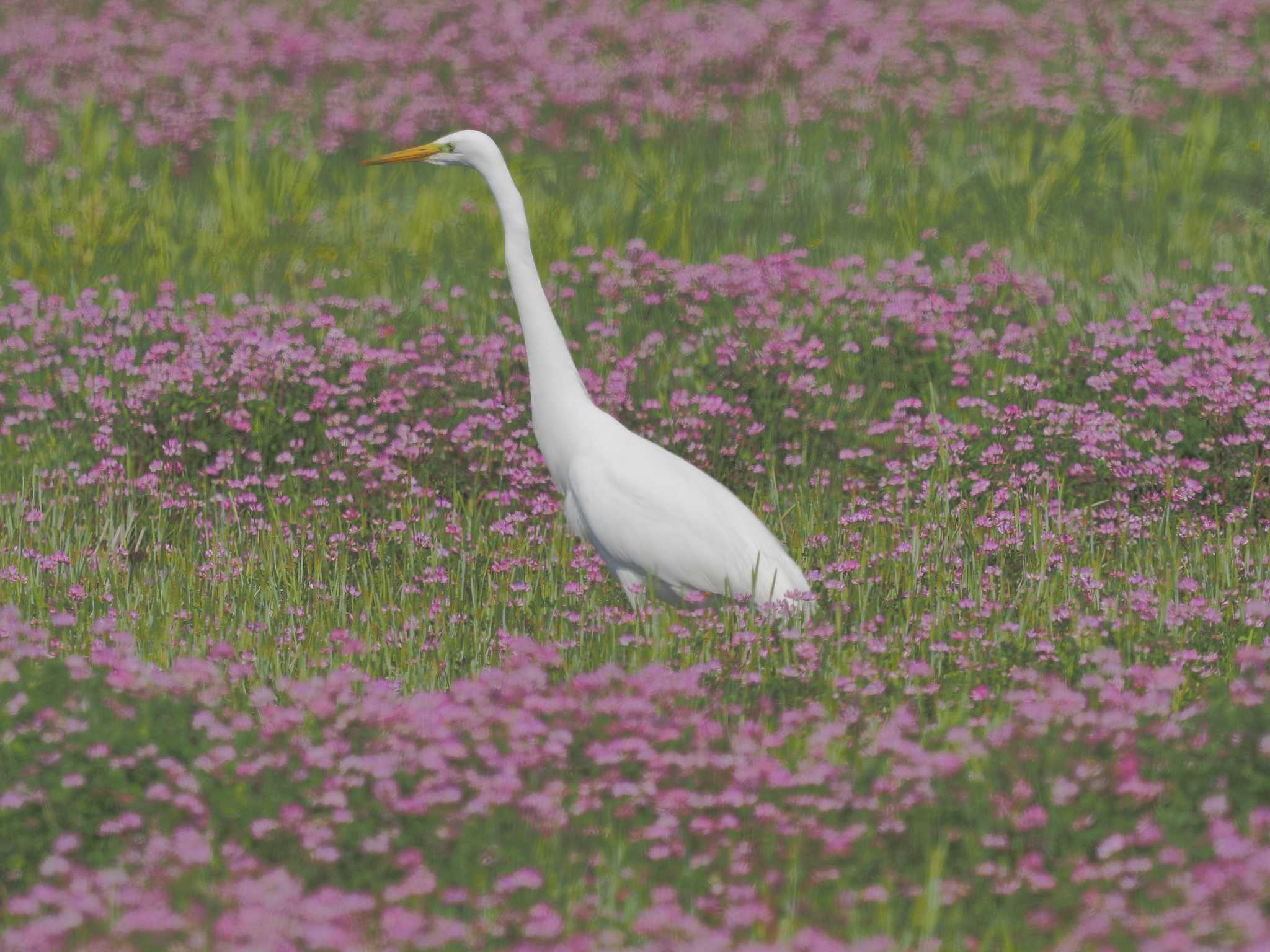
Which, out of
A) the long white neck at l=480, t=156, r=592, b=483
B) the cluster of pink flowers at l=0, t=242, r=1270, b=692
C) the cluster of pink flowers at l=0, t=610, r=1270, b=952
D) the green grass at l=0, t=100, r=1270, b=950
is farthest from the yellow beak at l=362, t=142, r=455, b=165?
the cluster of pink flowers at l=0, t=610, r=1270, b=952

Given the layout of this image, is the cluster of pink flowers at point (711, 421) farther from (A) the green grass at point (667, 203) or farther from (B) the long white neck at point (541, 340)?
(A) the green grass at point (667, 203)

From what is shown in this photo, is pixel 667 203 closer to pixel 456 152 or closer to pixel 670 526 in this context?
pixel 456 152

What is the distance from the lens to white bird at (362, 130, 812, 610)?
5.65 m

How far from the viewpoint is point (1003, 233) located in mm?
10070

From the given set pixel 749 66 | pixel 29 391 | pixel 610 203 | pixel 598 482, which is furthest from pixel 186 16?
pixel 598 482

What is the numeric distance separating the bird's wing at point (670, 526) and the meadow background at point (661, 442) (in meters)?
0.27

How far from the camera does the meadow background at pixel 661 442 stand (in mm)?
3629

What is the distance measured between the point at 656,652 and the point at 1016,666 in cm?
109

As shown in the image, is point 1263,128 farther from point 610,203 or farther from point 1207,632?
point 1207,632

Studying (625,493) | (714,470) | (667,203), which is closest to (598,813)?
(625,493)

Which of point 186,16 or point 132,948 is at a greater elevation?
point 186,16

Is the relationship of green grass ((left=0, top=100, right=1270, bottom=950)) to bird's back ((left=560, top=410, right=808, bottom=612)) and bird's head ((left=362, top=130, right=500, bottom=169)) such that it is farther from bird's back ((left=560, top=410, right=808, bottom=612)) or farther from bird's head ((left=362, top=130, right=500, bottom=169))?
bird's head ((left=362, top=130, right=500, bottom=169))

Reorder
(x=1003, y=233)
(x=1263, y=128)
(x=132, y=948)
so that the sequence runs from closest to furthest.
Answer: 1. (x=132, y=948)
2. (x=1003, y=233)
3. (x=1263, y=128)

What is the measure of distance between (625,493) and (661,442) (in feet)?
5.62
